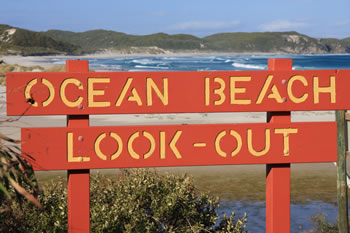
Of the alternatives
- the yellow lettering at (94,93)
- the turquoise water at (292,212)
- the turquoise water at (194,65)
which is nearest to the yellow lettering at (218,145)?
the yellow lettering at (94,93)

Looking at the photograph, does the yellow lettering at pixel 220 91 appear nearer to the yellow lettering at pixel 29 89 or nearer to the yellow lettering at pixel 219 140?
the yellow lettering at pixel 219 140

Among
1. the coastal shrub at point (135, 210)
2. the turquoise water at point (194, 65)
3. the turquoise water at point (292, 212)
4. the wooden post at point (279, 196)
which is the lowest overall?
the turquoise water at point (292, 212)

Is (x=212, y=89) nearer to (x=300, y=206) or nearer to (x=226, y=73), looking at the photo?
(x=226, y=73)

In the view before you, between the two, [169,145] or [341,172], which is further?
[341,172]

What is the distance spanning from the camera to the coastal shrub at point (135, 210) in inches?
249

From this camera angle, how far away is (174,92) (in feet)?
17.9

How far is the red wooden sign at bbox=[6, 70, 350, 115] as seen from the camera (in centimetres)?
536

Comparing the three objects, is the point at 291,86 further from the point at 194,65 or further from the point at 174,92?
the point at 194,65

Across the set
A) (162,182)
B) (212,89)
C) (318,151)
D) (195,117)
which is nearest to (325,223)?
(162,182)

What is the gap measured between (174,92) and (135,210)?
1868 millimetres

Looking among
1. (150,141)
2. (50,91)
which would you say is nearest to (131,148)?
(150,141)

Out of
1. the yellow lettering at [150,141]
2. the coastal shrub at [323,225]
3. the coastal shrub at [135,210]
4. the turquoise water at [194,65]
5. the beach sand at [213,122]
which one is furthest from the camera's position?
the turquoise water at [194,65]

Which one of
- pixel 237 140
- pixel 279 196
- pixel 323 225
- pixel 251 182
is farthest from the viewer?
pixel 251 182

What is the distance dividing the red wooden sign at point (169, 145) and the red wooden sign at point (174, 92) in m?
0.19
